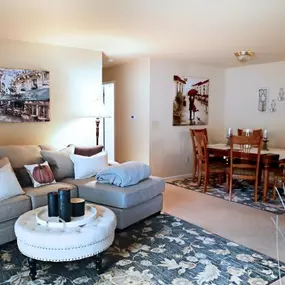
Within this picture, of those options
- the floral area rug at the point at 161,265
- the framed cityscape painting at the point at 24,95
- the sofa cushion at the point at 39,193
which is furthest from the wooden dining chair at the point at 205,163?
the framed cityscape painting at the point at 24,95

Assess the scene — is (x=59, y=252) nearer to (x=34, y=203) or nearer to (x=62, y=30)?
(x=34, y=203)

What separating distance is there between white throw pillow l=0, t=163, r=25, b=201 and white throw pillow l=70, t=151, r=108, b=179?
891mm

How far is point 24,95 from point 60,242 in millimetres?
2683

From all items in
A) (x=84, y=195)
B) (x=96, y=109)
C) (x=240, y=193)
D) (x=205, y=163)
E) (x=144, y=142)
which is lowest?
(x=240, y=193)

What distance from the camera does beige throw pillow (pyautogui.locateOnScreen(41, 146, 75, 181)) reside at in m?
4.10

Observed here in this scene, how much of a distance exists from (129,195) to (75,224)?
1.05 m

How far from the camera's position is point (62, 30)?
3.81 meters

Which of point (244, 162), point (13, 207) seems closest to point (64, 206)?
point (13, 207)

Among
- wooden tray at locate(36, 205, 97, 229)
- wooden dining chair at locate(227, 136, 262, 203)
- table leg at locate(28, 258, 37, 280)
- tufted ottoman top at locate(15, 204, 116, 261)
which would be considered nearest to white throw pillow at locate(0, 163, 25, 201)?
wooden tray at locate(36, 205, 97, 229)

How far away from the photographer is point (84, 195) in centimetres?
381

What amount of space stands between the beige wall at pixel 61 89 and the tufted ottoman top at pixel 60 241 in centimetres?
224

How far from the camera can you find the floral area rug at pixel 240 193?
4500 millimetres

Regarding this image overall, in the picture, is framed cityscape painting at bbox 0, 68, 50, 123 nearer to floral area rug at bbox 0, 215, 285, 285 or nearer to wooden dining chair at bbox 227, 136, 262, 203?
floral area rug at bbox 0, 215, 285, 285

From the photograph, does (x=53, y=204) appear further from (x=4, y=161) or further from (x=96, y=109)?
(x=96, y=109)
